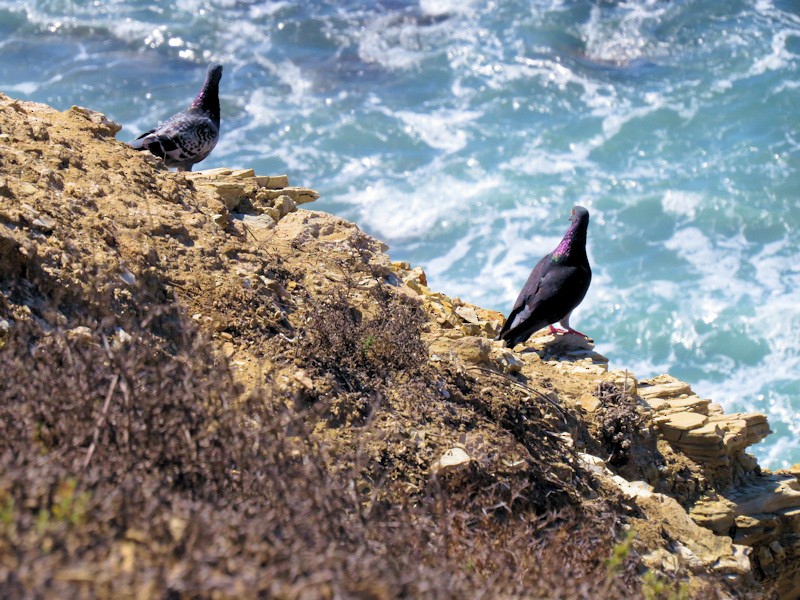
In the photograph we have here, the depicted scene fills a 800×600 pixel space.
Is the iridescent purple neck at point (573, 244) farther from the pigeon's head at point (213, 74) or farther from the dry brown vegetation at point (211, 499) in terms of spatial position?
the pigeon's head at point (213, 74)

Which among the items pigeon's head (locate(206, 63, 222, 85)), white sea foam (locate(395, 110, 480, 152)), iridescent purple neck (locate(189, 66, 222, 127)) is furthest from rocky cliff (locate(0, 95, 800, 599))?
white sea foam (locate(395, 110, 480, 152))

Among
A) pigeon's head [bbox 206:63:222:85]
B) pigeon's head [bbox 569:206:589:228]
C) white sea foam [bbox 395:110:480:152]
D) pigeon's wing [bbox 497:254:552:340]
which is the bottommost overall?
white sea foam [bbox 395:110:480:152]

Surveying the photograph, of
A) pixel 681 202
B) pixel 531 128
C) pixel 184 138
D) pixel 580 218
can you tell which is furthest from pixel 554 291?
pixel 531 128

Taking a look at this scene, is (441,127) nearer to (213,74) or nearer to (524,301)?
(213,74)

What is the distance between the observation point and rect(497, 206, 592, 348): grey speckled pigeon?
7.11 metres

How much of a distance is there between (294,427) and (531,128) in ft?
47.4

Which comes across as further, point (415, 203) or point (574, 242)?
point (415, 203)

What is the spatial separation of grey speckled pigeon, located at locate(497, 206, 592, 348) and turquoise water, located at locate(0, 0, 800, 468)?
16.5 feet

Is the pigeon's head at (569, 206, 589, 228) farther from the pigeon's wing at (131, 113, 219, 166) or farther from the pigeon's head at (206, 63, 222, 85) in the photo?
the pigeon's head at (206, 63, 222, 85)

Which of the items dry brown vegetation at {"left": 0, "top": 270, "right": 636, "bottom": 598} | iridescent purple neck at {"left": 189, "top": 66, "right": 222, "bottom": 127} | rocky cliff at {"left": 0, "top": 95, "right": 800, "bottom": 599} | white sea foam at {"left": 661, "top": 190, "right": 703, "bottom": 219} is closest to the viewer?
dry brown vegetation at {"left": 0, "top": 270, "right": 636, "bottom": 598}

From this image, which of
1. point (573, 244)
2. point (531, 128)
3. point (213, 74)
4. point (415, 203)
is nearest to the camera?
point (573, 244)

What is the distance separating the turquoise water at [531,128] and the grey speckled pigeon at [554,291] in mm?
5026

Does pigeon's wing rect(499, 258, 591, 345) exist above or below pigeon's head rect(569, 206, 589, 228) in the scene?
below

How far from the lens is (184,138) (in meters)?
7.95
